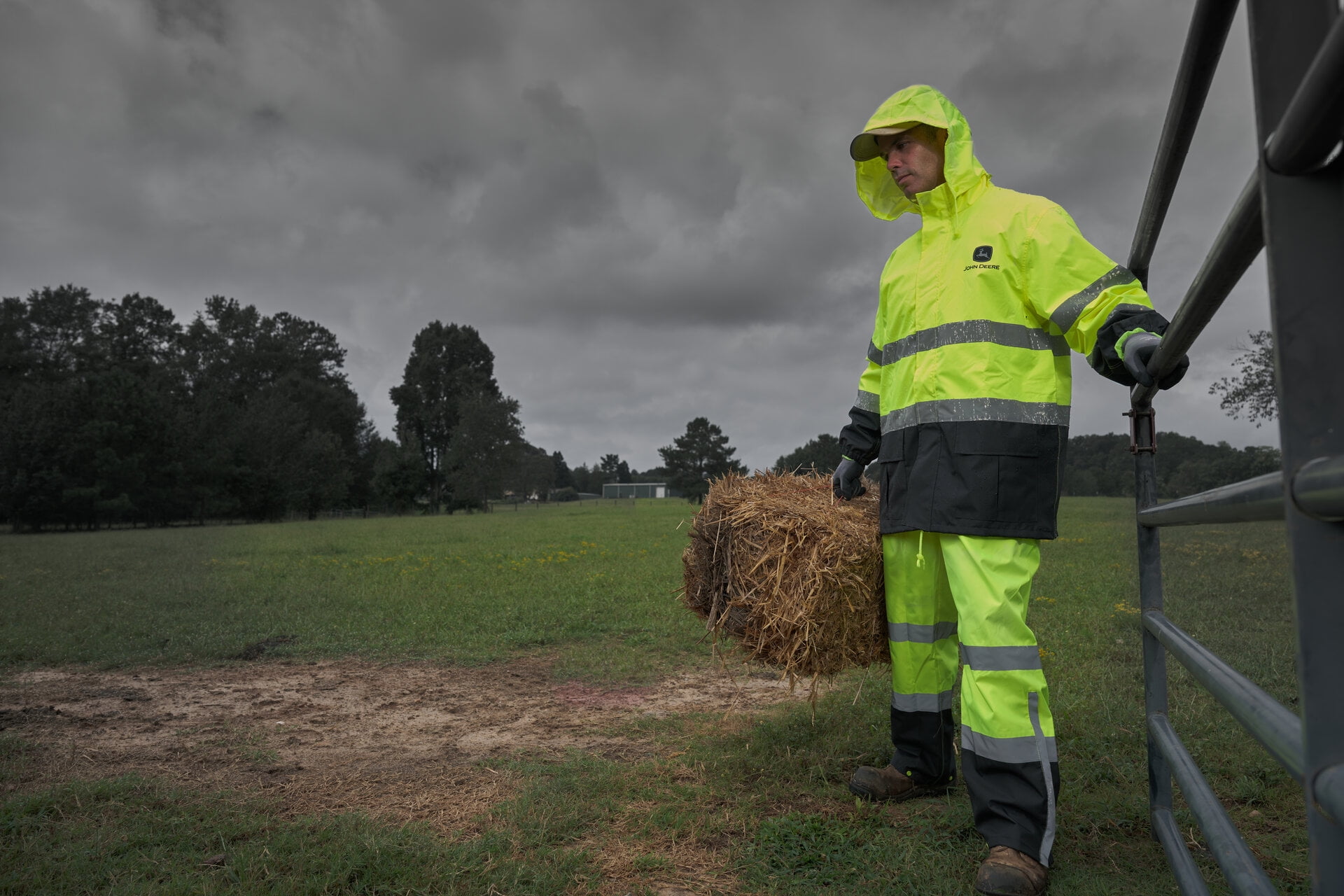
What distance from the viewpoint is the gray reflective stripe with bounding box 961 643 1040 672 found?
2.45 m

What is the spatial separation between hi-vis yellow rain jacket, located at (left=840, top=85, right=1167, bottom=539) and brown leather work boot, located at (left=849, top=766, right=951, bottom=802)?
0.97 m

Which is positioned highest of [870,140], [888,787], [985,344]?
[870,140]

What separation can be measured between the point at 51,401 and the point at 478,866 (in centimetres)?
4618

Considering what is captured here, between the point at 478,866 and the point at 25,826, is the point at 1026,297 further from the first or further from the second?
the point at 25,826

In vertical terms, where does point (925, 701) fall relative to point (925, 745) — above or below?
above

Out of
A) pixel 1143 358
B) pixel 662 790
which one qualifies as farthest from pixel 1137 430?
pixel 662 790

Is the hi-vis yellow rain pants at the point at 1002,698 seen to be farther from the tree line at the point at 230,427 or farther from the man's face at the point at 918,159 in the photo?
the tree line at the point at 230,427

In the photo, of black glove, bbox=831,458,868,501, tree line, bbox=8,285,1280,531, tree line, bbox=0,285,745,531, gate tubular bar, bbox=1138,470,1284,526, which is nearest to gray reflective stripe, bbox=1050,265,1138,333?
gate tubular bar, bbox=1138,470,1284,526

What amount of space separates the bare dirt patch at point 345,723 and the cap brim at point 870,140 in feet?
9.06

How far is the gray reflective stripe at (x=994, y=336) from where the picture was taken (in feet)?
8.75

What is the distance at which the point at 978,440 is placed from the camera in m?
2.62

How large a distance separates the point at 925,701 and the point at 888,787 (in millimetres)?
360

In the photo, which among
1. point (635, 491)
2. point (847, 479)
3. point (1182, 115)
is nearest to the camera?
point (1182, 115)

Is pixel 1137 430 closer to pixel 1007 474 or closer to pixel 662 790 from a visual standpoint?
pixel 1007 474
